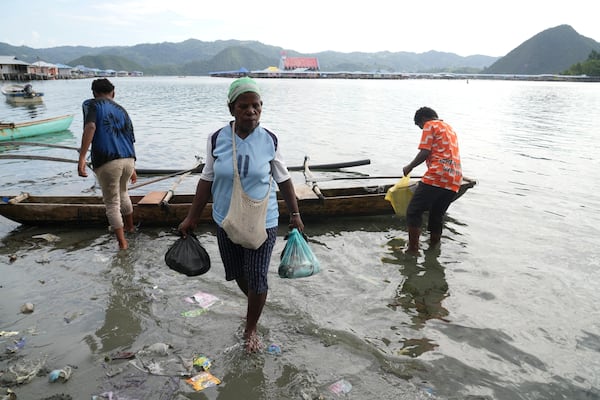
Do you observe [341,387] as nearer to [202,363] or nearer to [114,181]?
[202,363]

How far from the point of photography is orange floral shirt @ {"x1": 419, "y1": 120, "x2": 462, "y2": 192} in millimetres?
5246

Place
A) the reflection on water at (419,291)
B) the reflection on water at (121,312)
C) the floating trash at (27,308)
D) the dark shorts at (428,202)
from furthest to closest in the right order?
the dark shorts at (428,202) < the floating trash at (27,308) < the reflection on water at (419,291) < the reflection on water at (121,312)

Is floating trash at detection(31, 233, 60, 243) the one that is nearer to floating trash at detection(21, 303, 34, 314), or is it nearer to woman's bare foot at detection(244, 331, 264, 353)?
floating trash at detection(21, 303, 34, 314)

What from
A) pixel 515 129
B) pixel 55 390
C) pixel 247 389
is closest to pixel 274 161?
pixel 247 389

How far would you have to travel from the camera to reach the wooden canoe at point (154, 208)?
6.59 m

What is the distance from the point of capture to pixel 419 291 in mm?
5117

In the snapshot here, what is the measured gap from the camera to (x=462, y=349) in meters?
3.95

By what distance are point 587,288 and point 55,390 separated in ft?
20.1

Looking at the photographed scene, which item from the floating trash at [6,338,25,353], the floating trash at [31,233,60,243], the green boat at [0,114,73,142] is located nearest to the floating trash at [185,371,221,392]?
the floating trash at [6,338,25,353]

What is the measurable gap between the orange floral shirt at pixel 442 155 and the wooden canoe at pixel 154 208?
3.43 feet

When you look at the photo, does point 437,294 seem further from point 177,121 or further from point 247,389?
point 177,121

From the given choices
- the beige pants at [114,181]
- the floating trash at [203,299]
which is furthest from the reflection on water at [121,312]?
the beige pants at [114,181]

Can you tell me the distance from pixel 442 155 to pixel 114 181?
4447 mm

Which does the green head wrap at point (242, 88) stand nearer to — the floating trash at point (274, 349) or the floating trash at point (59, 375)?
the floating trash at point (274, 349)
